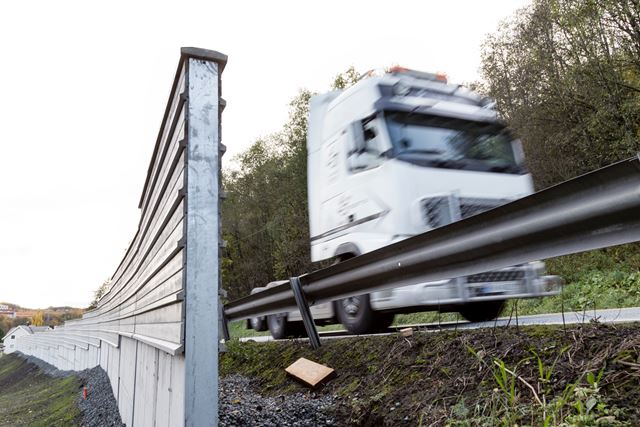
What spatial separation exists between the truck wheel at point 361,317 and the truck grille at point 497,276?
1237 millimetres

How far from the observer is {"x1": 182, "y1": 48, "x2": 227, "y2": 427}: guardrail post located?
7.68ft

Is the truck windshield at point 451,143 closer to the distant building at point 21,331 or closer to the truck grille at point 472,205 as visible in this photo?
the truck grille at point 472,205

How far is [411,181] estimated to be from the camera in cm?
619

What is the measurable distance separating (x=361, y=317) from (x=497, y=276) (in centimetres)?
180

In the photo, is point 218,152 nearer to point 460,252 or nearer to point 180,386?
point 180,386

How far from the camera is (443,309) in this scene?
6.34 metres

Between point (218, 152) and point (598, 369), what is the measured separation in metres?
2.11

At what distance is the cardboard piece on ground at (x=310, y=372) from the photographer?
12.0ft

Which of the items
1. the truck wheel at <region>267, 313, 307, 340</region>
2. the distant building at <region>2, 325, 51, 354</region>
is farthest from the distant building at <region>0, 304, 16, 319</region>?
the truck wheel at <region>267, 313, 307, 340</region>

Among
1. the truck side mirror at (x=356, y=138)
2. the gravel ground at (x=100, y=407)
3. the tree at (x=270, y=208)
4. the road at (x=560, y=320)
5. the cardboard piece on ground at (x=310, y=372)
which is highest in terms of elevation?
the tree at (x=270, y=208)

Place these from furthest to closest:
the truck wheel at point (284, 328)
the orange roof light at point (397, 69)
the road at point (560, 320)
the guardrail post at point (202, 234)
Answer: the truck wheel at point (284, 328) < the orange roof light at point (397, 69) < the road at point (560, 320) < the guardrail post at point (202, 234)

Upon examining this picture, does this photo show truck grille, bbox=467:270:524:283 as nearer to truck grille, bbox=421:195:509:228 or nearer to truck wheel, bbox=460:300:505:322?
truck grille, bbox=421:195:509:228

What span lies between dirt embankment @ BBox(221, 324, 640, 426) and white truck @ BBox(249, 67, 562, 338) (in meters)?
2.36

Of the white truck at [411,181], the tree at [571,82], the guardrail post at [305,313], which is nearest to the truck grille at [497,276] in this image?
the white truck at [411,181]
